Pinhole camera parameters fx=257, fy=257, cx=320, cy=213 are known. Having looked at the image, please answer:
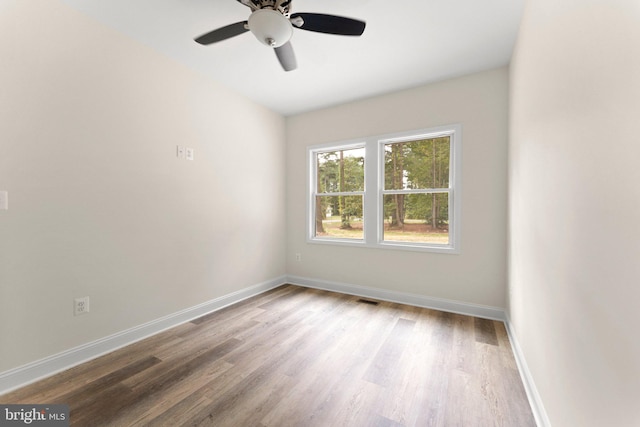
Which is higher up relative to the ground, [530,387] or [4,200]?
[4,200]

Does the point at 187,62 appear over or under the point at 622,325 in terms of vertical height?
over

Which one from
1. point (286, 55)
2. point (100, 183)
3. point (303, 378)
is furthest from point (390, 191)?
point (100, 183)

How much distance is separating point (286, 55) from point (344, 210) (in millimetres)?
2256

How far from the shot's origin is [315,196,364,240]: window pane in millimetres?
3727

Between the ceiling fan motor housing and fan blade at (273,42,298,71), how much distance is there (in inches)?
9.3

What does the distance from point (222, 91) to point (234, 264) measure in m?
2.13

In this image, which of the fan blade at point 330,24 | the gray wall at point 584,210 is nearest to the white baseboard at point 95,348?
the fan blade at point 330,24

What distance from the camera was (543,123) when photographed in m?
1.45

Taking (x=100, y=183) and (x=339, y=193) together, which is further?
(x=339, y=193)

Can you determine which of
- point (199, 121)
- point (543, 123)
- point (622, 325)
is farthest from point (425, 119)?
point (622, 325)

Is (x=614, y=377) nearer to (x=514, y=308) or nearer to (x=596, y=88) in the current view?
(x=596, y=88)

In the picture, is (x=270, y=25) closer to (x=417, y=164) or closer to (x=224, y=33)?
(x=224, y=33)

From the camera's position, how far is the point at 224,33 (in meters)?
1.83

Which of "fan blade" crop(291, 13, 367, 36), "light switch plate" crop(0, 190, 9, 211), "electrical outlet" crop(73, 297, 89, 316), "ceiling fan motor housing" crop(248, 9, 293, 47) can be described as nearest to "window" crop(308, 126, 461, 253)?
"fan blade" crop(291, 13, 367, 36)
